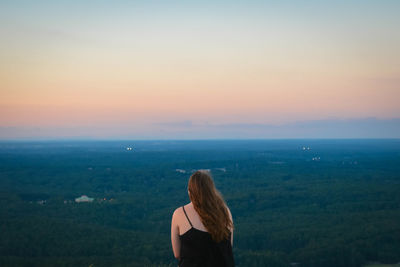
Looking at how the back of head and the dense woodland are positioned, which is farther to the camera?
the dense woodland

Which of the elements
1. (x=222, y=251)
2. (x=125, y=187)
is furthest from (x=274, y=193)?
(x=222, y=251)

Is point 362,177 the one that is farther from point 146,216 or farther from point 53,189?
point 53,189

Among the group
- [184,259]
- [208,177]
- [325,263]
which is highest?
[208,177]

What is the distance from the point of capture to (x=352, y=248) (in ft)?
144

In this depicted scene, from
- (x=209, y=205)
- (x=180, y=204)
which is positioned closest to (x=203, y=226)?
(x=209, y=205)

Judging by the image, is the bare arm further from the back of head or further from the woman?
the back of head

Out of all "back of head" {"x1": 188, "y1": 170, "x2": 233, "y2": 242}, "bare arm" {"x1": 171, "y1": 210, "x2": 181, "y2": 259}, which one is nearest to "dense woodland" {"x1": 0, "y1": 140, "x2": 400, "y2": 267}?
"bare arm" {"x1": 171, "y1": 210, "x2": 181, "y2": 259}

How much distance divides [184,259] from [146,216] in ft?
201

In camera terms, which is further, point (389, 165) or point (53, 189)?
point (389, 165)

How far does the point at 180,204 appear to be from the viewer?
7169cm

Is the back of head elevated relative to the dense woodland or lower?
elevated

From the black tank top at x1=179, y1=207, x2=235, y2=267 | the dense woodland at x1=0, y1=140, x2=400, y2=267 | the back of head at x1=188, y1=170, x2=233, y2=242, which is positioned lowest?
the dense woodland at x1=0, y1=140, x2=400, y2=267

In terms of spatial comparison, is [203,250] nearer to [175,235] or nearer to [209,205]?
[175,235]

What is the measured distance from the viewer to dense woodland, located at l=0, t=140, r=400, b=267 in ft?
138
